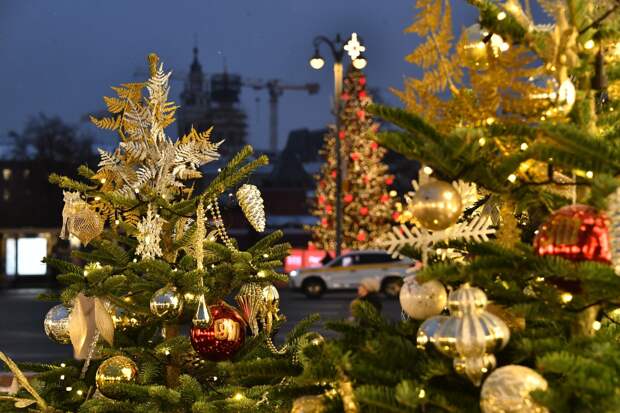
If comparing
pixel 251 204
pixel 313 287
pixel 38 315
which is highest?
pixel 251 204

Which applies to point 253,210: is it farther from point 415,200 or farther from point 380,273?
point 380,273

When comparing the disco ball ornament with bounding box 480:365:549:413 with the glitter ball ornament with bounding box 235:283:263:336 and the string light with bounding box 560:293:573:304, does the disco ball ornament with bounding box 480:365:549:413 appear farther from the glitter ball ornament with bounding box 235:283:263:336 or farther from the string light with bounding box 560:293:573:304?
the glitter ball ornament with bounding box 235:283:263:336

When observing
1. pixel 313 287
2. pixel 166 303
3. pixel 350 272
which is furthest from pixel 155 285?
pixel 313 287

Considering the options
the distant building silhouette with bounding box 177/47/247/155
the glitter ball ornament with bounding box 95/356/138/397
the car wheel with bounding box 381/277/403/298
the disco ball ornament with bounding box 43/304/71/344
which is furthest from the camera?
the distant building silhouette with bounding box 177/47/247/155

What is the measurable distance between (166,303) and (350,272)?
2819 cm

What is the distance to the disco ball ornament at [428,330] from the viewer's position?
3.26m

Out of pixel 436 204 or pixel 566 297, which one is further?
pixel 436 204

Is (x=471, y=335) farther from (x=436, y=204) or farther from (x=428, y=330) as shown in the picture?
(x=436, y=204)

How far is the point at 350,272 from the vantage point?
112ft

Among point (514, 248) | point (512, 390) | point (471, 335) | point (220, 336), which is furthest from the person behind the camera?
point (220, 336)

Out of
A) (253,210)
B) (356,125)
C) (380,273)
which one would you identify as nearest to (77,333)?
(253,210)

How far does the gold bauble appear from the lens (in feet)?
11.5

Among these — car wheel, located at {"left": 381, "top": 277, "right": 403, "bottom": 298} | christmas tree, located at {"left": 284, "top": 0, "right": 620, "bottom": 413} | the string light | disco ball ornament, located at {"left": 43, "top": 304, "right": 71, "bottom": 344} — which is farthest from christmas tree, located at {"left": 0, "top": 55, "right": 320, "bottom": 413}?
car wheel, located at {"left": 381, "top": 277, "right": 403, "bottom": 298}

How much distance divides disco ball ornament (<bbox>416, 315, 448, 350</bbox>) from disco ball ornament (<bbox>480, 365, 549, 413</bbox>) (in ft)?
0.92
